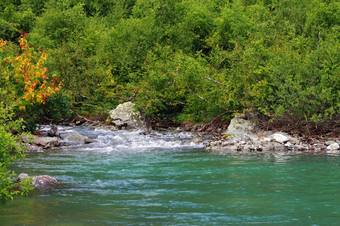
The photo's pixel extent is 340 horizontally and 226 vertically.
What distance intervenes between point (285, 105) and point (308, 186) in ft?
39.3

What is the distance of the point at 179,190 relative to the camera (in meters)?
13.0

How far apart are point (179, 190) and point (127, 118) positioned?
18.3 metres

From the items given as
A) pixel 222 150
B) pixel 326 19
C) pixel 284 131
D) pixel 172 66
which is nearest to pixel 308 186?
pixel 222 150

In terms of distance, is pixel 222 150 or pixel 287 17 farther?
pixel 287 17

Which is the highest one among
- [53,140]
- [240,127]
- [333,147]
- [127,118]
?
[333,147]

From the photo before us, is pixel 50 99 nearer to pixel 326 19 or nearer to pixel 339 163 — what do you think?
pixel 339 163

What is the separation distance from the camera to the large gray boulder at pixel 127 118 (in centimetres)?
3059

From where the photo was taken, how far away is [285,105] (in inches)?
981

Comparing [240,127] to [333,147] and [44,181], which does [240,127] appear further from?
[44,181]

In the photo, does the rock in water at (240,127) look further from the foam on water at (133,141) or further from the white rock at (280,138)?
the white rock at (280,138)

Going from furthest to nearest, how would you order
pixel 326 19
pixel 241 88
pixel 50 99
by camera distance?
pixel 326 19
pixel 241 88
pixel 50 99

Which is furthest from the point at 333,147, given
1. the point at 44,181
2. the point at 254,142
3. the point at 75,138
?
the point at 44,181

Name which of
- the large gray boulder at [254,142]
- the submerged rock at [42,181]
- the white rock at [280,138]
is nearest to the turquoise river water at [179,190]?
the submerged rock at [42,181]

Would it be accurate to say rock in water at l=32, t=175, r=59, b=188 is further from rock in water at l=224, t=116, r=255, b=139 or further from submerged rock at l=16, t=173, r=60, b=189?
rock in water at l=224, t=116, r=255, b=139
